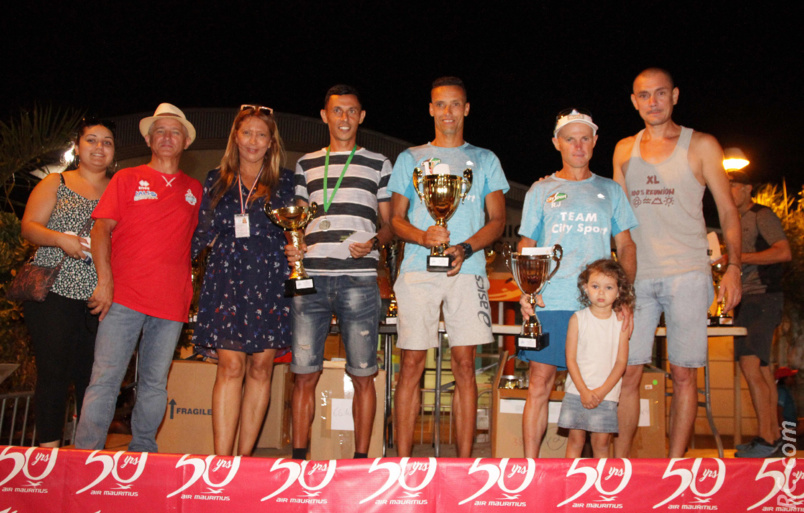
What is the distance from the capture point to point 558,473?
2191 mm

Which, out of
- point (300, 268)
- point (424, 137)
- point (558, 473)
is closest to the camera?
point (558, 473)

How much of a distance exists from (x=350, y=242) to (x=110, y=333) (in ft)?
4.10

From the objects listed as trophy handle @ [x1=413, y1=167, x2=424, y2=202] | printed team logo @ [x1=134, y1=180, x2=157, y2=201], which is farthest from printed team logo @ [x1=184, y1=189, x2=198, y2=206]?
trophy handle @ [x1=413, y1=167, x2=424, y2=202]

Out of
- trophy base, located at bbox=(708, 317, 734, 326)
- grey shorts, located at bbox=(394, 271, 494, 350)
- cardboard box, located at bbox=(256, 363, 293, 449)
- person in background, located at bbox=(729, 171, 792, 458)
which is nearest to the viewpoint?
grey shorts, located at bbox=(394, 271, 494, 350)

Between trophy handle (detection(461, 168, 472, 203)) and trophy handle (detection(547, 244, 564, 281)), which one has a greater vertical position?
trophy handle (detection(461, 168, 472, 203))

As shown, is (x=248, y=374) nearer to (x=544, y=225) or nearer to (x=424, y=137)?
(x=544, y=225)

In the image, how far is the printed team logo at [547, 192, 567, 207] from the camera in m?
3.14

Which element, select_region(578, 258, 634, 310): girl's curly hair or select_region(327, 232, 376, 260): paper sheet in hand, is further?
select_region(327, 232, 376, 260): paper sheet in hand

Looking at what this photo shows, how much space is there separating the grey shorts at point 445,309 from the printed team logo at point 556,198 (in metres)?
0.54

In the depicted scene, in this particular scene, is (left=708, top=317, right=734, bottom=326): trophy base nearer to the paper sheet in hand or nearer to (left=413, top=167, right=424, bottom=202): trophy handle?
(left=413, top=167, right=424, bottom=202): trophy handle

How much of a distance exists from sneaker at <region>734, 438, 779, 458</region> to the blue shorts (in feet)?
7.45

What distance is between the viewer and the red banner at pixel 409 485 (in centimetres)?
216

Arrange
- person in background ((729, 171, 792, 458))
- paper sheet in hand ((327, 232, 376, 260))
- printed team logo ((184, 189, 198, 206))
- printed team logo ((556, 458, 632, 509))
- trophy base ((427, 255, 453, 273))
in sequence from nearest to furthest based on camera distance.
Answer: printed team logo ((556, 458, 632, 509)), trophy base ((427, 255, 453, 273)), paper sheet in hand ((327, 232, 376, 260)), printed team logo ((184, 189, 198, 206)), person in background ((729, 171, 792, 458))

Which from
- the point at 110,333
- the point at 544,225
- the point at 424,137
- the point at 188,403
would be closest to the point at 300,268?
the point at 110,333
